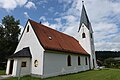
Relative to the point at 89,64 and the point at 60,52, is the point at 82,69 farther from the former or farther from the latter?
the point at 60,52

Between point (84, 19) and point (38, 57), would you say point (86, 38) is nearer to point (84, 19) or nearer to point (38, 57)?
point (84, 19)

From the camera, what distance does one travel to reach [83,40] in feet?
95.3

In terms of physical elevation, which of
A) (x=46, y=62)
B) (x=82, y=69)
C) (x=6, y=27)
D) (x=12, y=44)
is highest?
(x=6, y=27)

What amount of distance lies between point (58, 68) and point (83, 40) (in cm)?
1368

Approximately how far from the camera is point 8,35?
31.2m

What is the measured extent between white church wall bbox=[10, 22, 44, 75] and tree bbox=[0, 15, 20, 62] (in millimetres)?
13563

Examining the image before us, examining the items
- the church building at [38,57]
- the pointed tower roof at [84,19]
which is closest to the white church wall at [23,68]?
the church building at [38,57]

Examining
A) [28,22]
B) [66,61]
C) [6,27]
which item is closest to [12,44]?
[6,27]

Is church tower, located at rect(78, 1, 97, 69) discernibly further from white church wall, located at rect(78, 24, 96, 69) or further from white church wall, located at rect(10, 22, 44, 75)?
white church wall, located at rect(10, 22, 44, 75)

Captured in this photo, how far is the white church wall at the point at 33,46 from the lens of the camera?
15083 mm

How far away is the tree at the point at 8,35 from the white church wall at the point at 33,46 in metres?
13.6

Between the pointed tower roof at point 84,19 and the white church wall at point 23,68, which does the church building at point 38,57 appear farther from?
the pointed tower roof at point 84,19

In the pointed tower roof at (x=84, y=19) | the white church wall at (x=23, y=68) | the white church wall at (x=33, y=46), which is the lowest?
the white church wall at (x=23, y=68)

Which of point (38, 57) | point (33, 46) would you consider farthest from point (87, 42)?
point (38, 57)
